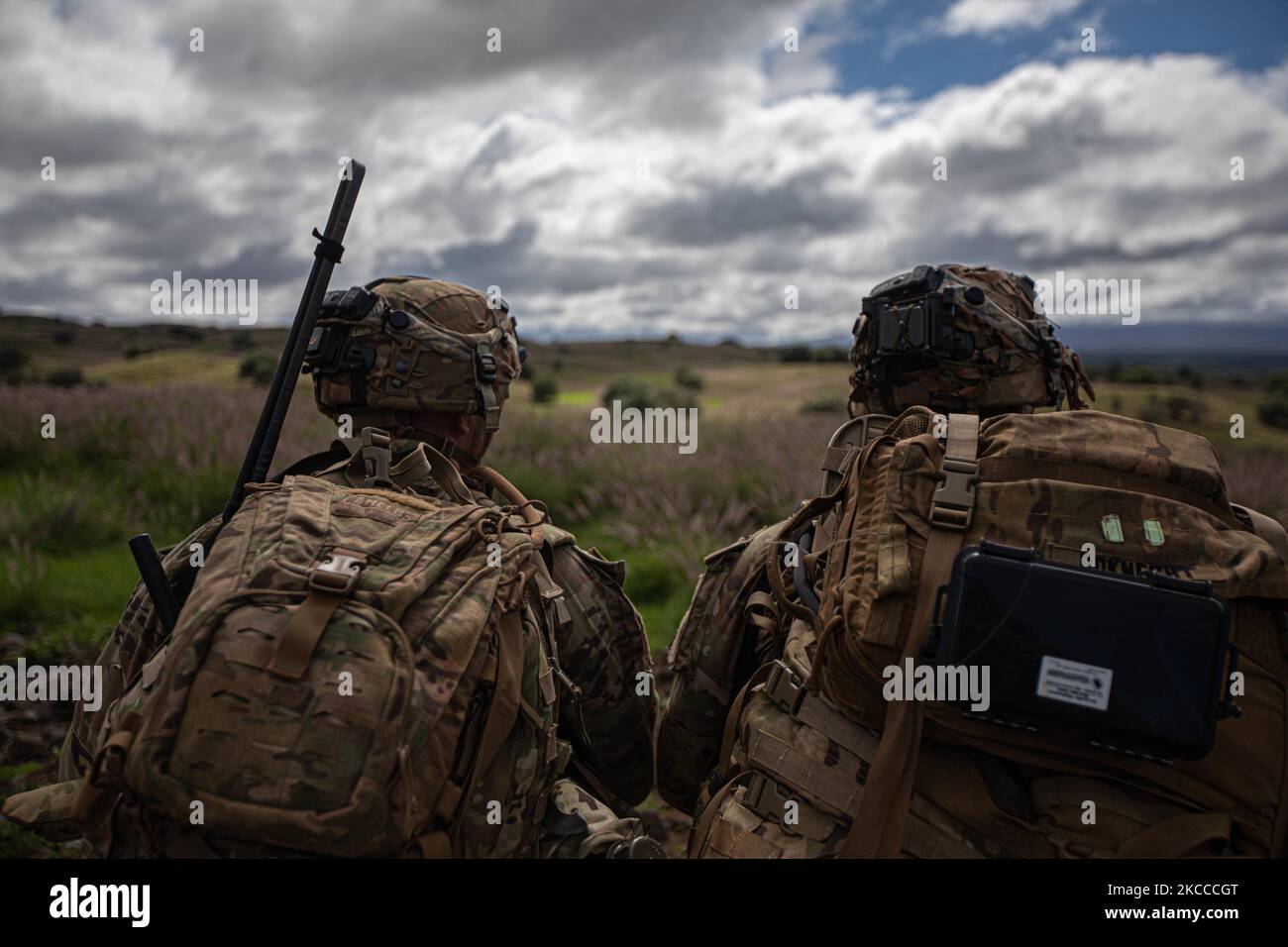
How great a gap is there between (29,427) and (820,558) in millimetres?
12089

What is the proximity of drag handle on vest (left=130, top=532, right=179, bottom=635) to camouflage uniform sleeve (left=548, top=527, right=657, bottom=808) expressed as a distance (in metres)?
1.30

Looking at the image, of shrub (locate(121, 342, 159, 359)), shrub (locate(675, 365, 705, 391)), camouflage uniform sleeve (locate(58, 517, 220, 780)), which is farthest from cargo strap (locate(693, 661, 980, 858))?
shrub (locate(121, 342, 159, 359))

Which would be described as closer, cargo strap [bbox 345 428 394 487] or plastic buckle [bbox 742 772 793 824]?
plastic buckle [bbox 742 772 793 824]

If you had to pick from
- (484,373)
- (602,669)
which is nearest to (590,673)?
(602,669)

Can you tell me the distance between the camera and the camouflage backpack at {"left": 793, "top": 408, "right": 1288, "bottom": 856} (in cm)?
191

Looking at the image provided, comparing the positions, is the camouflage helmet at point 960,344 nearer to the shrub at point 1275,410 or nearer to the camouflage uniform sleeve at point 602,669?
the camouflage uniform sleeve at point 602,669

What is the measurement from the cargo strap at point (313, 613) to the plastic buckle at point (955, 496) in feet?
4.74

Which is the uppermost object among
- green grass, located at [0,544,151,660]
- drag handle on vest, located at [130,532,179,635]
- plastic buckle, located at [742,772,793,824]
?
drag handle on vest, located at [130,532,179,635]

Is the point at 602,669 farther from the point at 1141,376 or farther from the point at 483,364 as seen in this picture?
the point at 1141,376

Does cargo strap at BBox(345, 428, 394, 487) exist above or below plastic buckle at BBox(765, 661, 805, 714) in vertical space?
above

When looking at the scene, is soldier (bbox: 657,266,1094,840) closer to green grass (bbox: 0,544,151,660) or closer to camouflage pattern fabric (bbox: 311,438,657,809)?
camouflage pattern fabric (bbox: 311,438,657,809)

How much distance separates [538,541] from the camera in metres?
2.53

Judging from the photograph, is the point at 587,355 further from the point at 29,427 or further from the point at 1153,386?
the point at 29,427
